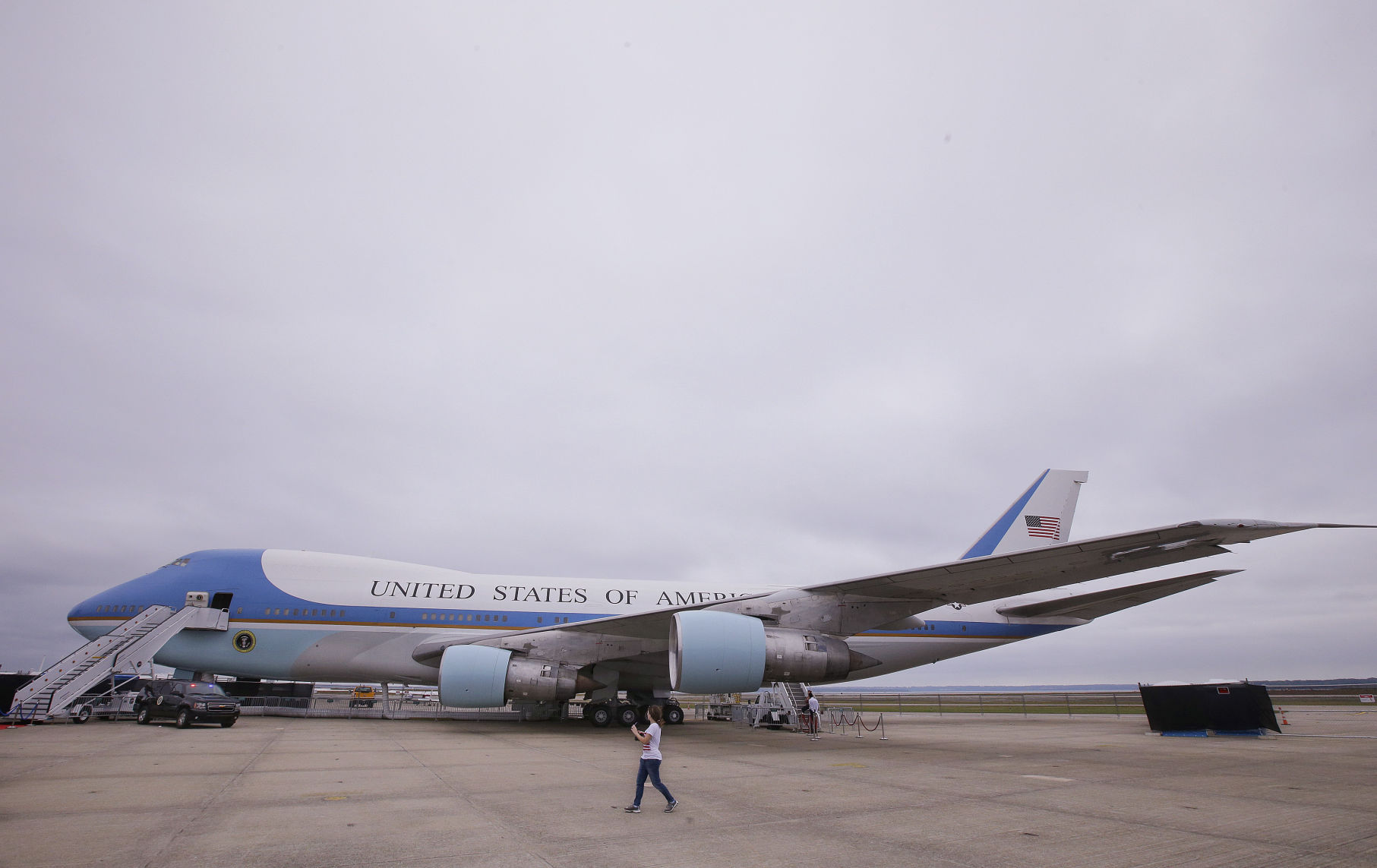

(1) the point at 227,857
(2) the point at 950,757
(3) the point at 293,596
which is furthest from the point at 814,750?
(3) the point at 293,596

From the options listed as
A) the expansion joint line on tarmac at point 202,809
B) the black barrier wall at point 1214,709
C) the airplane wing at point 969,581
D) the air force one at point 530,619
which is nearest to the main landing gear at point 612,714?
the air force one at point 530,619

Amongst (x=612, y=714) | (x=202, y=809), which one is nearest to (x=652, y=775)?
(x=202, y=809)

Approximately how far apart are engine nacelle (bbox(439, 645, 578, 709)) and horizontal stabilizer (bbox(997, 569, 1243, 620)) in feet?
43.3

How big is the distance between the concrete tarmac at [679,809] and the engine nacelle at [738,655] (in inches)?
53.3

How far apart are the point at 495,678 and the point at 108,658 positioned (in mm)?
11704

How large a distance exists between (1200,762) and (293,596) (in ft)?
71.3

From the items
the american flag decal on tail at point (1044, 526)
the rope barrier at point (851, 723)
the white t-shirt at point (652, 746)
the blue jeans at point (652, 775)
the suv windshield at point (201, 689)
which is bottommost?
the rope barrier at point (851, 723)

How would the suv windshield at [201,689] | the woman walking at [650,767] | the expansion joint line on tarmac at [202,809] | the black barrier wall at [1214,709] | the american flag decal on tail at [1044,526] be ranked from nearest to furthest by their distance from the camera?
1. the expansion joint line on tarmac at [202,809]
2. the woman walking at [650,767]
3. the suv windshield at [201,689]
4. the black barrier wall at [1214,709]
5. the american flag decal on tail at [1044,526]

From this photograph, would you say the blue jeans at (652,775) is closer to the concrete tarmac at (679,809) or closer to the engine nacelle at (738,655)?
the concrete tarmac at (679,809)

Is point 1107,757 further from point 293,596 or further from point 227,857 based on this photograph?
point 293,596

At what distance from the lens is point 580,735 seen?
1591 cm

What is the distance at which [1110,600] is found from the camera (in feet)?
52.0

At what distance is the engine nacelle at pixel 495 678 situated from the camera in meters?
15.3

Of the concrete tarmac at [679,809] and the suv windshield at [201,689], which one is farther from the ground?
the suv windshield at [201,689]
